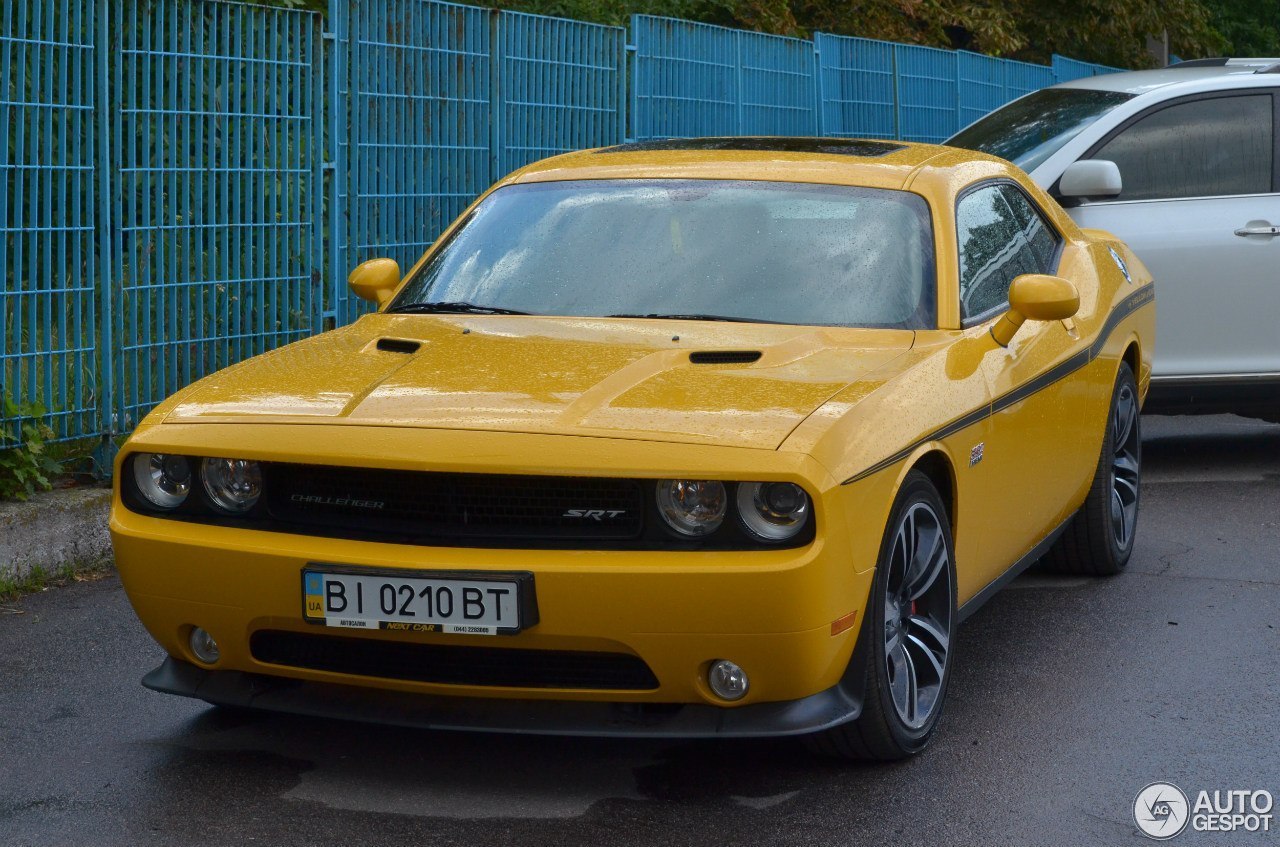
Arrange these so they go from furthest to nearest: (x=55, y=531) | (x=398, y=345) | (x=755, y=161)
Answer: (x=55, y=531) → (x=755, y=161) → (x=398, y=345)

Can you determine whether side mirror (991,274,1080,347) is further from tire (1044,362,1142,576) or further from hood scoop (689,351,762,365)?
tire (1044,362,1142,576)

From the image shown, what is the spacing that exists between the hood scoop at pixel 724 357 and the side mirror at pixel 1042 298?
887 millimetres

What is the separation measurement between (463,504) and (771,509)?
662 mm

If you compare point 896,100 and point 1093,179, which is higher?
point 896,100

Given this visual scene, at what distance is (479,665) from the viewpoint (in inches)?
155

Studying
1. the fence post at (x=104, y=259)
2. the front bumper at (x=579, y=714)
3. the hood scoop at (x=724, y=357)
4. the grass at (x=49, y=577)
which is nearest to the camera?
the front bumper at (x=579, y=714)

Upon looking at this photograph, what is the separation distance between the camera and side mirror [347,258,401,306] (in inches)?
216

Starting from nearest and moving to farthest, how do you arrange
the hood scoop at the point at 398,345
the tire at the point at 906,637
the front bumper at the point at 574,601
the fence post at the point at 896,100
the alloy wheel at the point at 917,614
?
the front bumper at the point at 574,601
the tire at the point at 906,637
the alloy wheel at the point at 917,614
the hood scoop at the point at 398,345
the fence post at the point at 896,100

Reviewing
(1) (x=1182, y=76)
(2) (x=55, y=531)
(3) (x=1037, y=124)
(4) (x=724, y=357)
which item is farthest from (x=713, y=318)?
(1) (x=1182, y=76)

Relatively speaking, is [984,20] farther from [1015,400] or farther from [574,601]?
[574,601]

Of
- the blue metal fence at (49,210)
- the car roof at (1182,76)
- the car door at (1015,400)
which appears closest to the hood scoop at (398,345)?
the car door at (1015,400)

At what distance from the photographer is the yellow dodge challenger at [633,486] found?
376cm

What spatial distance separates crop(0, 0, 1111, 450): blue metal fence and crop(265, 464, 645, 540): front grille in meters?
2.90

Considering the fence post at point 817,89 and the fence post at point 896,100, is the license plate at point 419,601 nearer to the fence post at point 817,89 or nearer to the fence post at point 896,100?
the fence post at point 817,89
